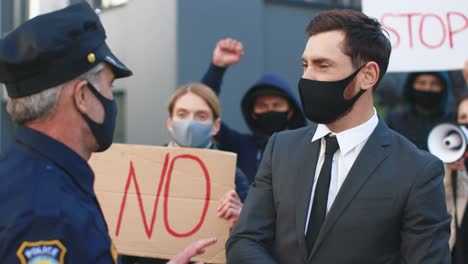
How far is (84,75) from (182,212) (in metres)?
1.69

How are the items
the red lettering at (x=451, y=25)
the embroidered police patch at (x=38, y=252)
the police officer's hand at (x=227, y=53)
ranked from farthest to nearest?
1. the police officer's hand at (x=227, y=53)
2. the red lettering at (x=451, y=25)
3. the embroidered police patch at (x=38, y=252)

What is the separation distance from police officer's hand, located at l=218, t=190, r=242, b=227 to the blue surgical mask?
51 centimetres

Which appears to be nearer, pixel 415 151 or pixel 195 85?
pixel 415 151

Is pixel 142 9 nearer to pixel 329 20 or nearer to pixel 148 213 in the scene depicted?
pixel 148 213

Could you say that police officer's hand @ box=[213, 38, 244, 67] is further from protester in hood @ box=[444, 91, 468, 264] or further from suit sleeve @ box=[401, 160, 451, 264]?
suit sleeve @ box=[401, 160, 451, 264]

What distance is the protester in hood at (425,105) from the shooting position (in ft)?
15.6

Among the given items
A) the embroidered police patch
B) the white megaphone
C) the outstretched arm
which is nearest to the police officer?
the embroidered police patch

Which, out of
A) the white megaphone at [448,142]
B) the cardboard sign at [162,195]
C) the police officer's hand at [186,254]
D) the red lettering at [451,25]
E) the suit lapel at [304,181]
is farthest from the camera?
the red lettering at [451,25]

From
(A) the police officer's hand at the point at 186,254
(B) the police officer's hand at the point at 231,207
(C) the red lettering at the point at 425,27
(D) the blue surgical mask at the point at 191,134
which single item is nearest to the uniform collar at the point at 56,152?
(A) the police officer's hand at the point at 186,254

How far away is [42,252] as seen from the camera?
5.64 feet

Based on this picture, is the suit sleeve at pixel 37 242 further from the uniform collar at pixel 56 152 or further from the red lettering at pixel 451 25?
the red lettering at pixel 451 25

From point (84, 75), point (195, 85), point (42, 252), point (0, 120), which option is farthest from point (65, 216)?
point (0, 120)

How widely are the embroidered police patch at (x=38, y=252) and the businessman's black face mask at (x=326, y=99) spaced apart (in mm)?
1203

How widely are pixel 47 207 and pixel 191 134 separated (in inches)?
85.2
